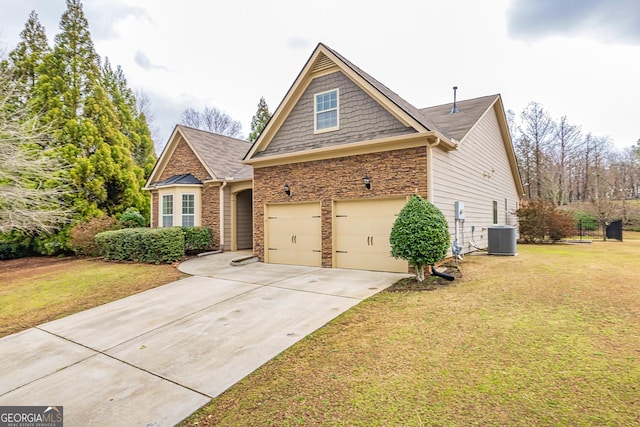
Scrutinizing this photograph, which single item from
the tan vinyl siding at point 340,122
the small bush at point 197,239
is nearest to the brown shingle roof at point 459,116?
the tan vinyl siding at point 340,122

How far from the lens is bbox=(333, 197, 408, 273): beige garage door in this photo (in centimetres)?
866

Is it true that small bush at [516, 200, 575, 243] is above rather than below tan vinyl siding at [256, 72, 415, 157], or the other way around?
below

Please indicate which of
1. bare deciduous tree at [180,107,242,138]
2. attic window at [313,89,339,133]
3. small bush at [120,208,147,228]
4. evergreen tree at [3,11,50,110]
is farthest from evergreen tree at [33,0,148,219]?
bare deciduous tree at [180,107,242,138]

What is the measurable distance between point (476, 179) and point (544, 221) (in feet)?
20.3

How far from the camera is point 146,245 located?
1133cm

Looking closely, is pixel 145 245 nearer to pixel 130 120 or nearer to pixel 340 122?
pixel 340 122

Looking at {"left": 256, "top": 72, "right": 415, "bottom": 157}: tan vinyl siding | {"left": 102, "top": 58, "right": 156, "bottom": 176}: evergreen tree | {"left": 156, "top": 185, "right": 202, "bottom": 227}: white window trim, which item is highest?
{"left": 102, "top": 58, "right": 156, "bottom": 176}: evergreen tree

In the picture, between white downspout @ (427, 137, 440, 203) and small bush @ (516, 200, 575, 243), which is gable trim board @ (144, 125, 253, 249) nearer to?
white downspout @ (427, 137, 440, 203)

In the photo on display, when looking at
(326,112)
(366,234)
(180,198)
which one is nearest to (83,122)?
(180,198)

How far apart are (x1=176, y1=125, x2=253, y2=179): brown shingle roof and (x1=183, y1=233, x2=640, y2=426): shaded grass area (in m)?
10.2

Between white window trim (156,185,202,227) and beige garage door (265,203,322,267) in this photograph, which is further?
white window trim (156,185,202,227)

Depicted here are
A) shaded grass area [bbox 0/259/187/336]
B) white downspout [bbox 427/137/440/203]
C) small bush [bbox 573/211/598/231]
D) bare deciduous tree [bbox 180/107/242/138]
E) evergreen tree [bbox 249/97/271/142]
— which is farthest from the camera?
bare deciduous tree [bbox 180/107/242/138]

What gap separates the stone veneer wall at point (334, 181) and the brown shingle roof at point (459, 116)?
8.06 feet

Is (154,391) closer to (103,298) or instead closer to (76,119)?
(103,298)
